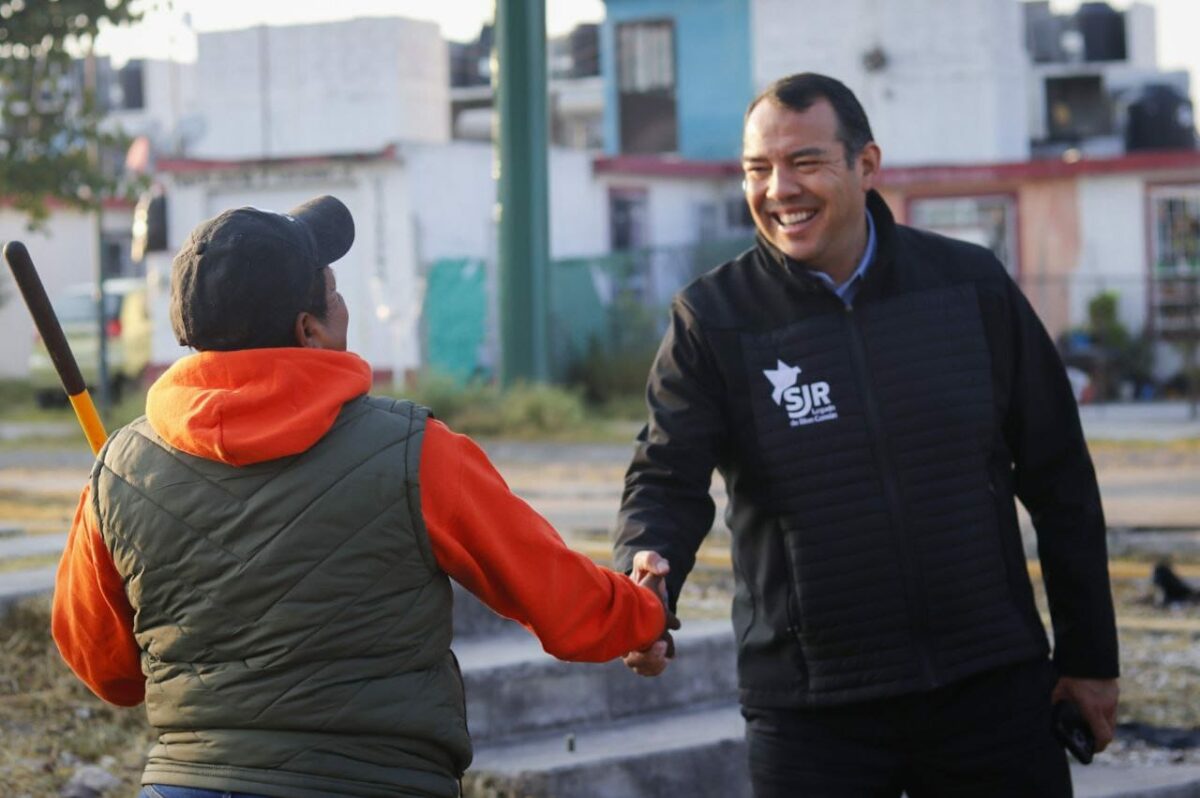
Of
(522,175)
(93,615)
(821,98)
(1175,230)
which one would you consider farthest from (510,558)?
(1175,230)

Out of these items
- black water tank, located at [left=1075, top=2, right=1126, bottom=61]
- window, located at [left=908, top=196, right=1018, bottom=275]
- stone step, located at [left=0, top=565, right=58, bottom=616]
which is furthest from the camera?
black water tank, located at [left=1075, top=2, right=1126, bottom=61]

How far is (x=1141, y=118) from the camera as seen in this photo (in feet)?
119

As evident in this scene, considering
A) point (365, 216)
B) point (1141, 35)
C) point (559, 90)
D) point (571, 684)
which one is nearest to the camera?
point (571, 684)

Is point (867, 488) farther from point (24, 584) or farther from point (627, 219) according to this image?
point (627, 219)

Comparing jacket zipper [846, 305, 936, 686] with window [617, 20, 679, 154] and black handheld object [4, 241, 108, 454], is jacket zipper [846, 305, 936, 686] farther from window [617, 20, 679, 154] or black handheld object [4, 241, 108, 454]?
window [617, 20, 679, 154]

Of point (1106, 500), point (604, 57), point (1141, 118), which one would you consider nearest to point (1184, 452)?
point (1106, 500)

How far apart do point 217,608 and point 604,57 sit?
39339 millimetres

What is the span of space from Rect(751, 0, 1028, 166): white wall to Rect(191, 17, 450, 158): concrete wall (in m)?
9.89

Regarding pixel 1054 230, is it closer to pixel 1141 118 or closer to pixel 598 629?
pixel 1141 118

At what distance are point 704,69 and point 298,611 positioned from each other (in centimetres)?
3836

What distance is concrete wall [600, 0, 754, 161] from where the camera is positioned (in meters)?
40.3

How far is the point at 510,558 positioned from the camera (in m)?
3.21

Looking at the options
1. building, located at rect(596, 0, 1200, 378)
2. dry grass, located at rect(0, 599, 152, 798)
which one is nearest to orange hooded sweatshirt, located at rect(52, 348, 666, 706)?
dry grass, located at rect(0, 599, 152, 798)

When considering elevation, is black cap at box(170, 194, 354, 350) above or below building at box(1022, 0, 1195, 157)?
below
